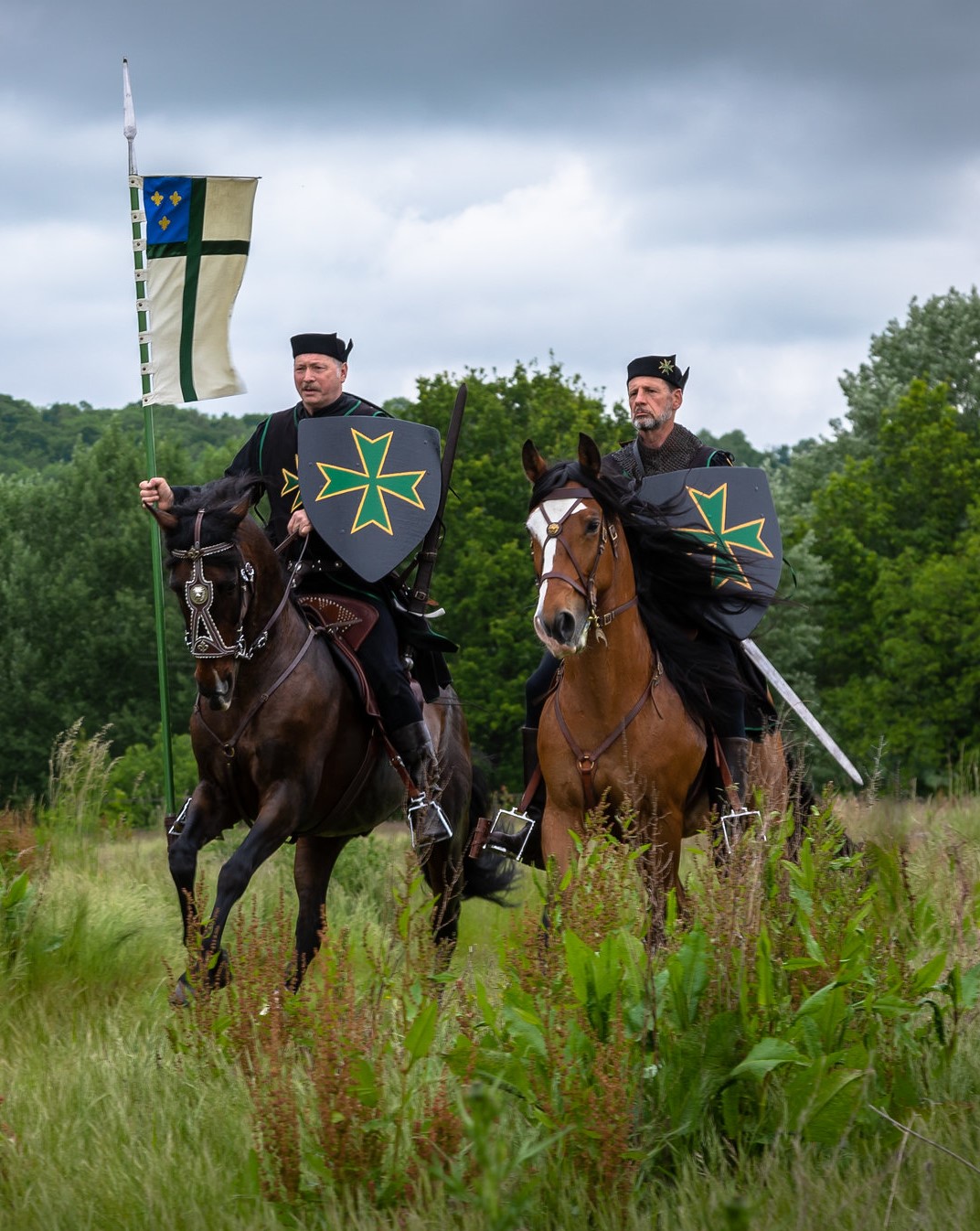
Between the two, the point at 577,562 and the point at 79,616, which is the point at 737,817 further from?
the point at 79,616

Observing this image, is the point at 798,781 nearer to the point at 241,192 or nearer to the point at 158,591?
the point at 158,591

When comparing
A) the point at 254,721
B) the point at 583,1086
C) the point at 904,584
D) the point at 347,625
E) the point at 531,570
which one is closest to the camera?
the point at 583,1086

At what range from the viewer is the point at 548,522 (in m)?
6.07

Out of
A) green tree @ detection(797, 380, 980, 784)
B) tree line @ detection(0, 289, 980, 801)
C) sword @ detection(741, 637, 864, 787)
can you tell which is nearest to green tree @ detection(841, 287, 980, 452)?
tree line @ detection(0, 289, 980, 801)

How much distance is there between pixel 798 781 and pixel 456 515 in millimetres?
33047

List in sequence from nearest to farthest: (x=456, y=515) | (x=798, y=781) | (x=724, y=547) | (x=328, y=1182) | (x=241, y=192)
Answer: (x=328, y=1182), (x=798, y=781), (x=724, y=547), (x=241, y=192), (x=456, y=515)

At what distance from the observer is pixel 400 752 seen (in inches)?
299

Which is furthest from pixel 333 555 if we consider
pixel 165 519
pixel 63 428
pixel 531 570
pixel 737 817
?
pixel 63 428

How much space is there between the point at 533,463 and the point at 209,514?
139cm

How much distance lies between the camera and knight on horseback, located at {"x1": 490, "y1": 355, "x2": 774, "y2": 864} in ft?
22.1

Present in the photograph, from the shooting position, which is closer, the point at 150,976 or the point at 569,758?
the point at 569,758

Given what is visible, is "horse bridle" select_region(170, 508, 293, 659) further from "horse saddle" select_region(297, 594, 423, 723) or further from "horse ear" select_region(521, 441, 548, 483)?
"horse ear" select_region(521, 441, 548, 483)

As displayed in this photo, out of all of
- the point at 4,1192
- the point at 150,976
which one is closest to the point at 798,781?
the point at 4,1192

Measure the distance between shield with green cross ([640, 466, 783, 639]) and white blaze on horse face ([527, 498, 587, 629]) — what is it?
3.10 ft
